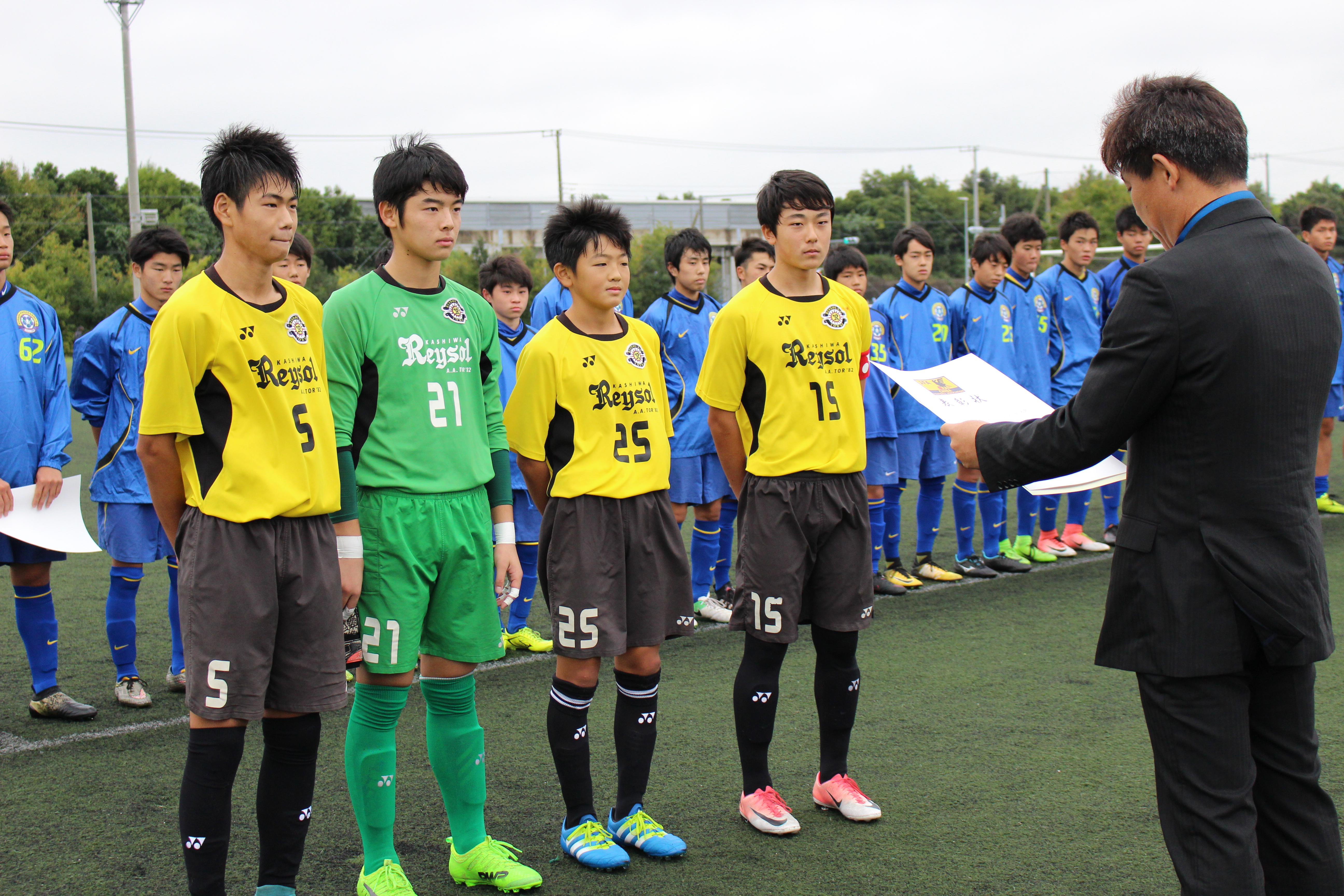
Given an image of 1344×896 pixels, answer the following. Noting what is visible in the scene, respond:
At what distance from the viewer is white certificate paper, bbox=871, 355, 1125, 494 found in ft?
9.06

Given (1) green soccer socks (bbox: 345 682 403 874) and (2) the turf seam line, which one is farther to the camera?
(2) the turf seam line

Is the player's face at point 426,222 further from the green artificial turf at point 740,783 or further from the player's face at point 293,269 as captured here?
the player's face at point 293,269

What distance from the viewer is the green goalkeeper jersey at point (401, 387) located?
2889 mm

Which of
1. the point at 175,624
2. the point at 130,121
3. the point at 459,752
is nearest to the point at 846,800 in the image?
the point at 459,752

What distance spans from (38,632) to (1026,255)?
20.5 feet

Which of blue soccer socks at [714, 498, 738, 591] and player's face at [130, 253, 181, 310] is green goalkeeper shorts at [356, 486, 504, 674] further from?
blue soccer socks at [714, 498, 738, 591]

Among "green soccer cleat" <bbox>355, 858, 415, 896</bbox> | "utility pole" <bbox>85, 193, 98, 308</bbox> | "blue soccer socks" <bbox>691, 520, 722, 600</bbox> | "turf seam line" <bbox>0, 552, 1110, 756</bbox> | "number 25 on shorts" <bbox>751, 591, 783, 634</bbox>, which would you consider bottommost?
"turf seam line" <bbox>0, 552, 1110, 756</bbox>

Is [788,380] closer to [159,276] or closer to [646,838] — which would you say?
[646,838]

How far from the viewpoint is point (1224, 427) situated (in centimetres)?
214

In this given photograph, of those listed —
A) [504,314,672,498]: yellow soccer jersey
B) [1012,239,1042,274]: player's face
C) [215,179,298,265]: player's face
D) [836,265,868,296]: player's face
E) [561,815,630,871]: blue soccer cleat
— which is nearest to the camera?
[215,179,298,265]: player's face

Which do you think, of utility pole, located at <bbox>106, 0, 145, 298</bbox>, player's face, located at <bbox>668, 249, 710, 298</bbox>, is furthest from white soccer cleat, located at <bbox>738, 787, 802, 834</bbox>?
utility pole, located at <bbox>106, 0, 145, 298</bbox>

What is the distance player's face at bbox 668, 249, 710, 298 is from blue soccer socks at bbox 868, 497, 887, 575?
5.57 feet

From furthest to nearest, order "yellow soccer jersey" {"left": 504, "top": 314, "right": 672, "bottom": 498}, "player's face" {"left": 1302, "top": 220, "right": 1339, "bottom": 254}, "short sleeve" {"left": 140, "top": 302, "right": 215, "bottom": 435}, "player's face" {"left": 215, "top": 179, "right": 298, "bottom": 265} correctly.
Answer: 1. "player's face" {"left": 1302, "top": 220, "right": 1339, "bottom": 254}
2. "yellow soccer jersey" {"left": 504, "top": 314, "right": 672, "bottom": 498}
3. "player's face" {"left": 215, "top": 179, "right": 298, "bottom": 265}
4. "short sleeve" {"left": 140, "top": 302, "right": 215, "bottom": 435}

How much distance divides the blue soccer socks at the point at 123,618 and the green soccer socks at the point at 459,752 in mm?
2349
